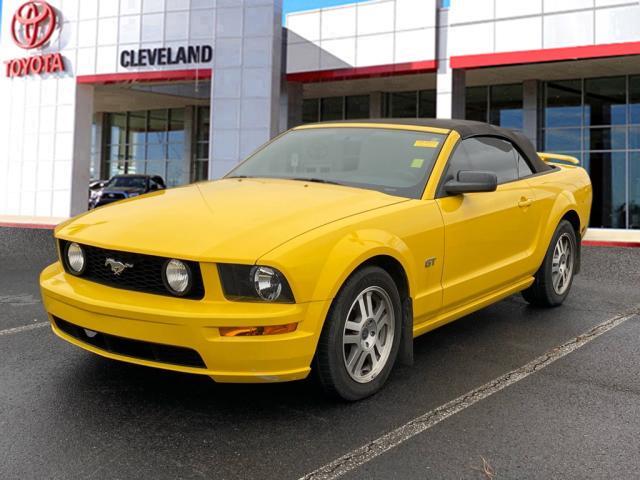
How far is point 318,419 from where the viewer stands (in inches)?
126

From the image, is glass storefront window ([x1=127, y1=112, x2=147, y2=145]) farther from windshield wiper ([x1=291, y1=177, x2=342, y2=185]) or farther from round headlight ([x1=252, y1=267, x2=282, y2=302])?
round headlight ([x1=252, y1=267, x2=282, y2=302])

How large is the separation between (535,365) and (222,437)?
2.19 m

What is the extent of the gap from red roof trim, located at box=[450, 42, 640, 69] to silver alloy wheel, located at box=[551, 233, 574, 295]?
11.8 meters

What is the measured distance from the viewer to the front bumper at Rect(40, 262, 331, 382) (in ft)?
9.59

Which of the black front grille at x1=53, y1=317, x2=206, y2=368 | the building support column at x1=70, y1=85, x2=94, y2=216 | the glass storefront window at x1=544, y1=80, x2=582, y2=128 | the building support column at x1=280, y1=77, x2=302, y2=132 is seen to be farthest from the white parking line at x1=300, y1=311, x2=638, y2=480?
the building support column at x1=70, y1=85, x2=94, y2=216

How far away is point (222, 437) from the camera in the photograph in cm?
297

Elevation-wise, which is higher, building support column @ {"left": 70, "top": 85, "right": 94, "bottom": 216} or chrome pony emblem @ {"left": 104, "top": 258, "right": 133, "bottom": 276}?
chrome pony emblem @ {"left": 104, "top": 258, "right": 133, "bottom": 276}

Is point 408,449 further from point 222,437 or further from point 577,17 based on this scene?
point 577,17

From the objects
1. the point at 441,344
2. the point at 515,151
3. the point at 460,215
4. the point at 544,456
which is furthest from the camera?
the point at 515,151

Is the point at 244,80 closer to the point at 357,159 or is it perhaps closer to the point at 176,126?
the point at 176,126

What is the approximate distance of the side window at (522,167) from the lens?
205 inches

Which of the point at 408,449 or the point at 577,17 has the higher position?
the point at 577,17

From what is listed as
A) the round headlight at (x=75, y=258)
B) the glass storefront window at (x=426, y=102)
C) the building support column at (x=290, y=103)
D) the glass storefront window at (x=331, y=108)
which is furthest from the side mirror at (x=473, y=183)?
the glass storefront window at (x=331, y=108)

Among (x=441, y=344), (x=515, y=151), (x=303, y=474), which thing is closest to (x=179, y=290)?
(x=303, y=474)
